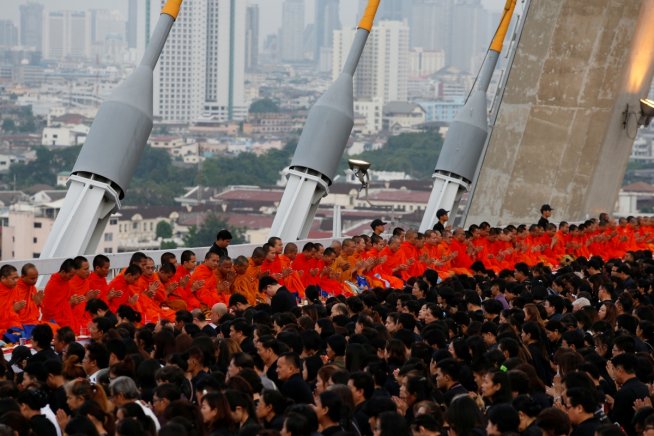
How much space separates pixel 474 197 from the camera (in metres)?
32.9

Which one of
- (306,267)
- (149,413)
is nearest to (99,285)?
(306,267)

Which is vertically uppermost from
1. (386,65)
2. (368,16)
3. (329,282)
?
(368,16)

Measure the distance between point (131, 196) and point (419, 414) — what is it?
71.1 m

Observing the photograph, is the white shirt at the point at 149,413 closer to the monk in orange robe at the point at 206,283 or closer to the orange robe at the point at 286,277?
the monk in orange robe at the point at 206,283

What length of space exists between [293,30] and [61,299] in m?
140

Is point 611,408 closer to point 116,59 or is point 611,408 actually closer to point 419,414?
point 419,414

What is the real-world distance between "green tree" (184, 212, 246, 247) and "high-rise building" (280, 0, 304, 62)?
250ft

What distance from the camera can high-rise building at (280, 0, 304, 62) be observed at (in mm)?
151375

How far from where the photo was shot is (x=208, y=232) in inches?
2822

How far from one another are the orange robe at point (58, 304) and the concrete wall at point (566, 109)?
61.4 ft

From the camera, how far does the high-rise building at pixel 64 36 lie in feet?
428

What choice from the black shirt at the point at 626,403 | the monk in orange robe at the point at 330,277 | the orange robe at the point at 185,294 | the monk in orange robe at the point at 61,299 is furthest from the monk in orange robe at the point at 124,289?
the black shirt at the point at 626,403

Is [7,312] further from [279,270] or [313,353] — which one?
[279,270]

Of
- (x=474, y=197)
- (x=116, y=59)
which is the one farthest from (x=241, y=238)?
(x=116, y=59)
